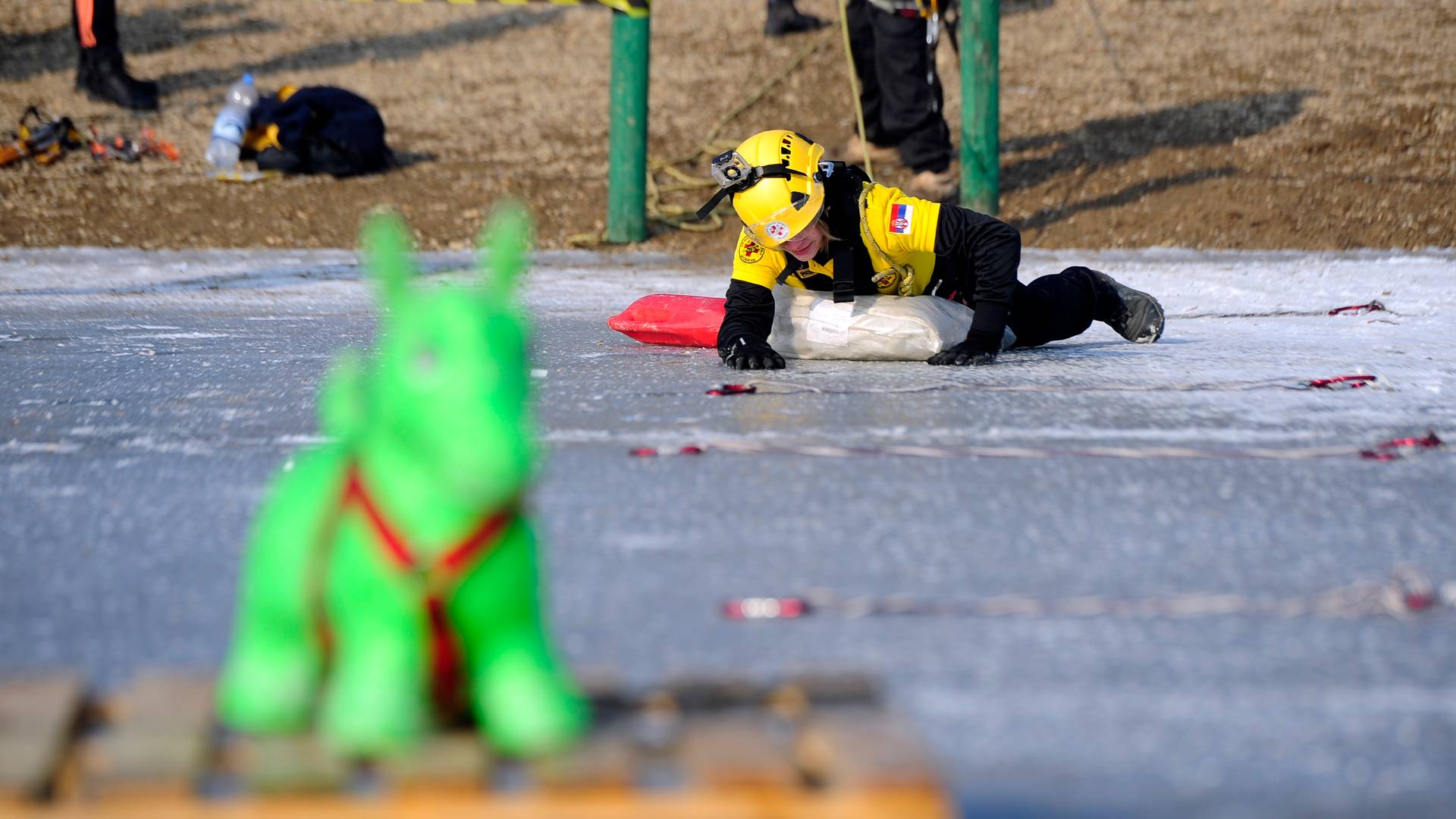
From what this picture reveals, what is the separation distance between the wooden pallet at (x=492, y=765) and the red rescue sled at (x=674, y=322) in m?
4.00

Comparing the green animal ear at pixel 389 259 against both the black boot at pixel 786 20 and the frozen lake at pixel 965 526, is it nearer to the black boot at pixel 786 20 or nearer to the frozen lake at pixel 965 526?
the frozen lake at pixel 965 526

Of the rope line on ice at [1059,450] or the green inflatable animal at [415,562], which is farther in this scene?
the rope line on ice at [1059,450]

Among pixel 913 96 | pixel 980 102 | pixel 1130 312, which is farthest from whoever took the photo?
pixel 913 96

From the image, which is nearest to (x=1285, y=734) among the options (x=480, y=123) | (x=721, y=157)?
(x=721, y=157)

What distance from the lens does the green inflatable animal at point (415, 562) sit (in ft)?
6.08

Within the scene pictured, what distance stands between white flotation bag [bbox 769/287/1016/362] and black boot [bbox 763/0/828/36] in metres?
9.55

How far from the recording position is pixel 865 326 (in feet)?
18.4

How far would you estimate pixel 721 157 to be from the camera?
519 cm

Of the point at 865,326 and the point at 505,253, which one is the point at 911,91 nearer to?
the point at 865,326

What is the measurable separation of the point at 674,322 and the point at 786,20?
941cm

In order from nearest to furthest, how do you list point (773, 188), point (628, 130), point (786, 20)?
point (773, 188) → point (628, 130) → point (786, 20)

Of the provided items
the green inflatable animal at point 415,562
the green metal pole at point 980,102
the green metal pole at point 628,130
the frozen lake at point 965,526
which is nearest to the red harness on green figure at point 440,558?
the green inflatable animal at point 415,562

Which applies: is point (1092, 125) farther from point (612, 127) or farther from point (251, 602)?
point (251, 602)

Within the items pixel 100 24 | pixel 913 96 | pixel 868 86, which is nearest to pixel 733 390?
pixel 913 96
